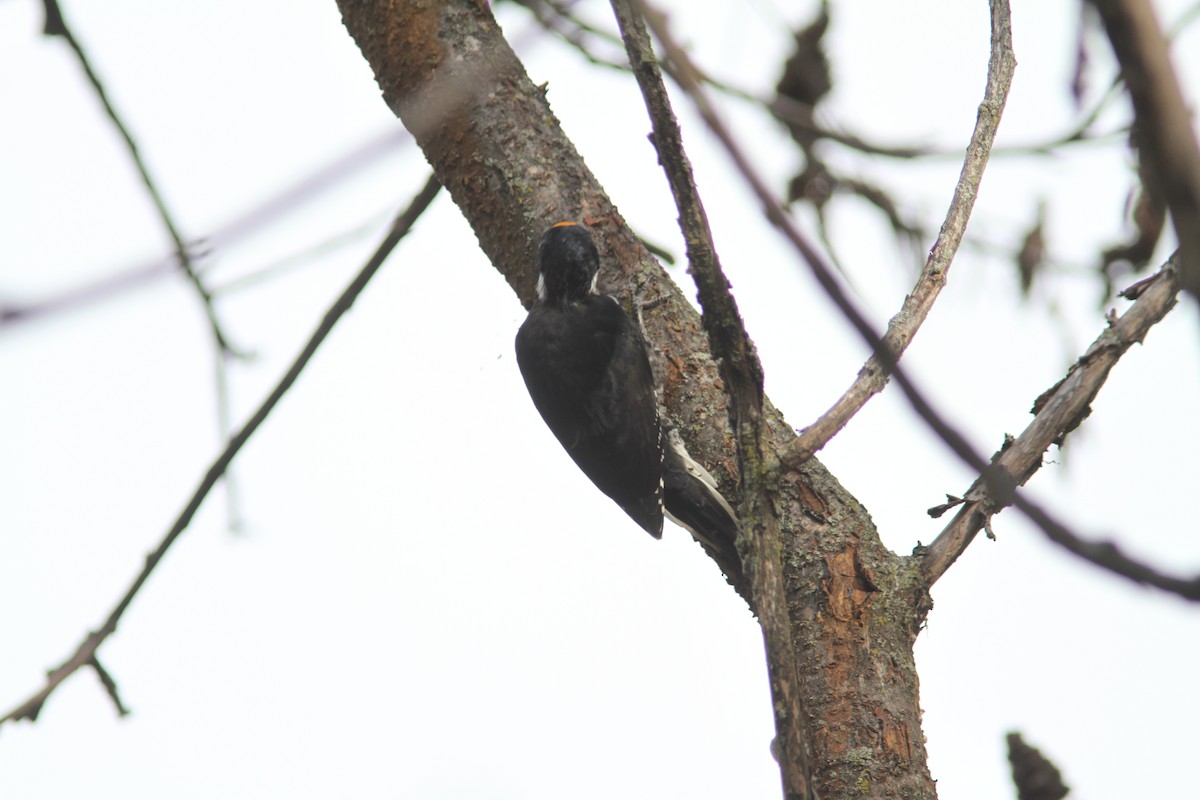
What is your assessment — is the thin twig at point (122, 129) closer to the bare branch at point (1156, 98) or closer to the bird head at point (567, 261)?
the bird head at point (567, 261)

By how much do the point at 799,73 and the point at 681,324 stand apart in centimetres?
62

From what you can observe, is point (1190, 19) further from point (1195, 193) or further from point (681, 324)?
point (1195, 193)

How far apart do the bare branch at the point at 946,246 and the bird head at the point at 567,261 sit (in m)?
0.92

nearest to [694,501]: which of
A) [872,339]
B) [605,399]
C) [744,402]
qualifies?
[605,399]

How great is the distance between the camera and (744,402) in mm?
1896

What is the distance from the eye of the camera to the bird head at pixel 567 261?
2.84 m

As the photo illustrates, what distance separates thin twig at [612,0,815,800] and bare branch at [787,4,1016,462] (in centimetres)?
11

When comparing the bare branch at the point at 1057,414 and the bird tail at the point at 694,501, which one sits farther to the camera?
the bird tail at the point at 694,501

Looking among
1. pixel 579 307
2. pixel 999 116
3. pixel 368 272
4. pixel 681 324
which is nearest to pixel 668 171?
pixel 999 116

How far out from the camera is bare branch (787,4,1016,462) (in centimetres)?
202

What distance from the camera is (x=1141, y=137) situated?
577mm

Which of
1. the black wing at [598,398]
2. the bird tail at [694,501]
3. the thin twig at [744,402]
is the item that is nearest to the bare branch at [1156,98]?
the thin twig at [744,402]

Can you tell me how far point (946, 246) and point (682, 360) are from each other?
0.73m

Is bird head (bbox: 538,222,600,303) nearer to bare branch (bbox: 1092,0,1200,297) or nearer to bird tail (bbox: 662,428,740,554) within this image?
bird tail (bbox: 662,428,740,554)
